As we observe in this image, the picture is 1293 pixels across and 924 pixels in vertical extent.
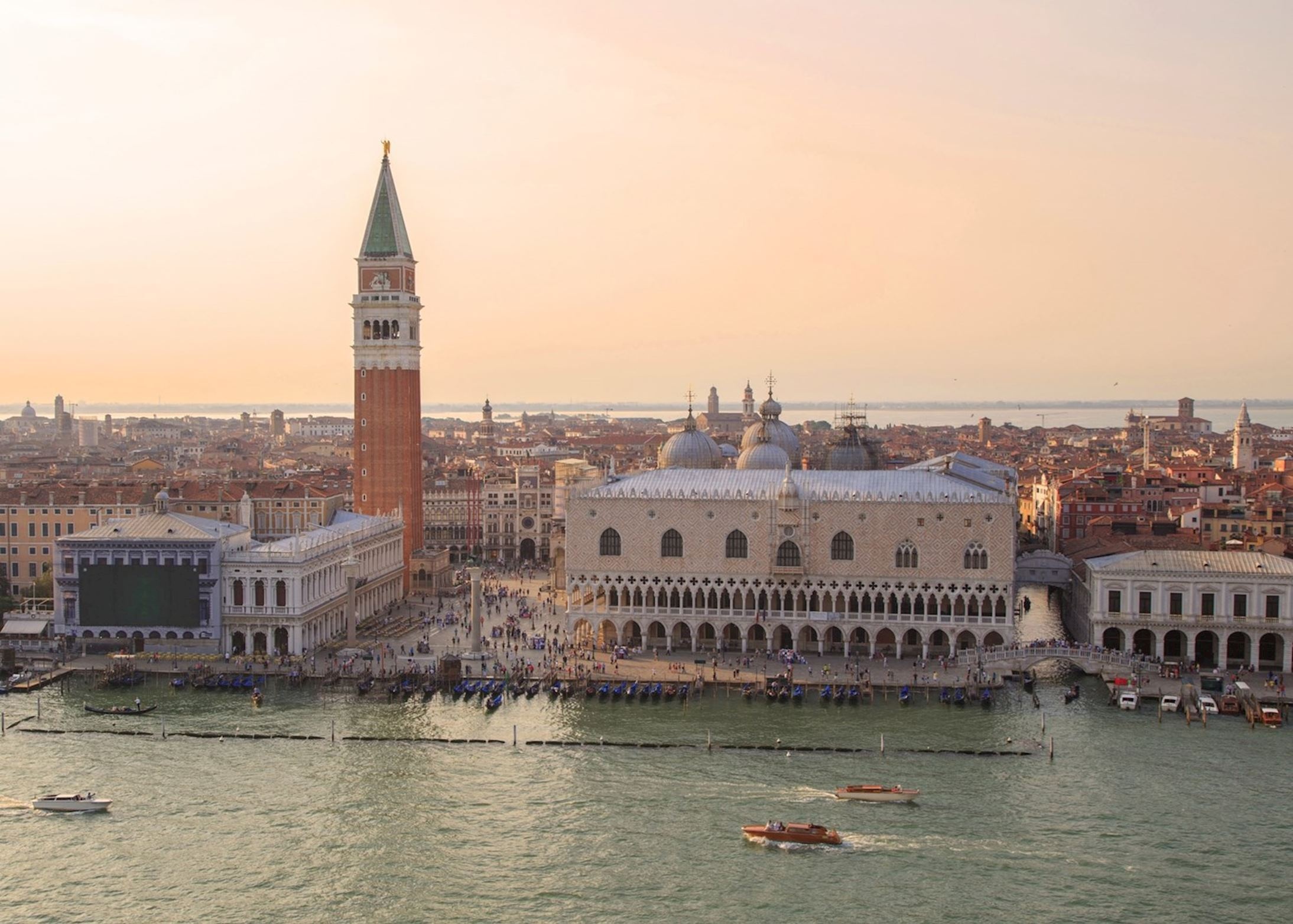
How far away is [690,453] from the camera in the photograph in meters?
48.3

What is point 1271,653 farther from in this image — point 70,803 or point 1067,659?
point 70,803

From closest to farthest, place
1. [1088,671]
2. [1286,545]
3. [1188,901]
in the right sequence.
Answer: [1188,901] → [1088,671] → [1286,545]

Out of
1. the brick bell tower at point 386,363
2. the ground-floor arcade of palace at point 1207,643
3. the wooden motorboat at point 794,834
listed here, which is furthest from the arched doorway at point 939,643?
the brick bell tower at point 386,363

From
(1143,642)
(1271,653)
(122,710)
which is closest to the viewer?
(122,710)

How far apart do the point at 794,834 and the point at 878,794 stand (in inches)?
109

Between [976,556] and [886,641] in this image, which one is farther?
[886,641]

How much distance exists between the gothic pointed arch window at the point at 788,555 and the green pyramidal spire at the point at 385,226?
1768 centimetres

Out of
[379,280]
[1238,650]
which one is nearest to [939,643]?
[1238,650]

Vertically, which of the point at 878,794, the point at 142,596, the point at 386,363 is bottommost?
the point at 878,794

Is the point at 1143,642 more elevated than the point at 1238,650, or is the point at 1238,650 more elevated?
the point at 1143,642

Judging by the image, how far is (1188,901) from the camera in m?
22.0

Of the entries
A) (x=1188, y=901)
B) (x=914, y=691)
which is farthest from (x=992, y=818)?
(x=914, y=691)

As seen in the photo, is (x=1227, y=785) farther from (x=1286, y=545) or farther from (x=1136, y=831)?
(x=1286, y=545)

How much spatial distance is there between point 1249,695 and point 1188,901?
39.7 ft
